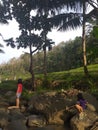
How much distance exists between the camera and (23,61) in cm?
5038

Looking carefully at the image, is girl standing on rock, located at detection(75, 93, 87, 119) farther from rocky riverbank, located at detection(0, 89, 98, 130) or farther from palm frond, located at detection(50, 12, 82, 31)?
palm frond, located at detection(50, 12, 82, 31)

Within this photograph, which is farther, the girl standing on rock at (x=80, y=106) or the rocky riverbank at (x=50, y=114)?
the girl standing on rock at (x=80, y=106)

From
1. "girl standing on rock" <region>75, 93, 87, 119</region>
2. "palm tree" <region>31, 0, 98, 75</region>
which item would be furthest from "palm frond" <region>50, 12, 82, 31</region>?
"girl standing on rock" <region>75, 93, 87, 119</region>

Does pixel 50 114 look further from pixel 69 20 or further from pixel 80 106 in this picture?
pixel 69 20

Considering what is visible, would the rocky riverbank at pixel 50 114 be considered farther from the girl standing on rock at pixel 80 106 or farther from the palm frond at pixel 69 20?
the palm frond at pixel 69 20

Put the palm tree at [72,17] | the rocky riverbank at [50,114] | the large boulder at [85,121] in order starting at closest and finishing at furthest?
the large boulder at [85,121]
the rocky riverbank at [50,114]
the palm tree at [72,17]

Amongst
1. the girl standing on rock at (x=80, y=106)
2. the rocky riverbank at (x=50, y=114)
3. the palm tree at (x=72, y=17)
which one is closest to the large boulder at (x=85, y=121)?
the rocky riverbank at (x=50, y=114)

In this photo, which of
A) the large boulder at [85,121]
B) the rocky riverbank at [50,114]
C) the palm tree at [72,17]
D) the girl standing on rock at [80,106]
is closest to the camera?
the large boulder at [85,121]

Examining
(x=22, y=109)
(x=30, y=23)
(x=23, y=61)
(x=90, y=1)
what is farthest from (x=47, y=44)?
(x=23, y=61)

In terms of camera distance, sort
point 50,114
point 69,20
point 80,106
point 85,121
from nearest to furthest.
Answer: point 85,121, point 80,106, point 50,114, point 69,20

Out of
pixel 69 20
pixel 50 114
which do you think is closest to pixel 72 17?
pixel 69 20

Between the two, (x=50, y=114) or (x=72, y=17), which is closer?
(x=50, y=114)

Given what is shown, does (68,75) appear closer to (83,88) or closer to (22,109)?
(83,88)

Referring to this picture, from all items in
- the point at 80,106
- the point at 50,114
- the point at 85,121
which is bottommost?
the point at 85,121
